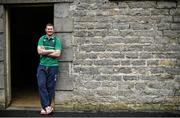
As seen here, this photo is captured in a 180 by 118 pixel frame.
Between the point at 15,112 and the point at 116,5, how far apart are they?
10.6 ft

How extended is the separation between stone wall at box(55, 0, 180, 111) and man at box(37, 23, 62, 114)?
1.48ft

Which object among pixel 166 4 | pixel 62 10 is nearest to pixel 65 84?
pixel 62 10

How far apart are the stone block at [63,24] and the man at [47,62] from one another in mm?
255

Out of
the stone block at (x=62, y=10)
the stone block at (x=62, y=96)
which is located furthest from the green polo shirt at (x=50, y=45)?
the stone block at (x=62, y=96)

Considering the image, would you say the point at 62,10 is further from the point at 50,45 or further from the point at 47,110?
the point at 47,110

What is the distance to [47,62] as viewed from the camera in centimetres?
823

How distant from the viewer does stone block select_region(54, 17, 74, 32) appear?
8.42 meters

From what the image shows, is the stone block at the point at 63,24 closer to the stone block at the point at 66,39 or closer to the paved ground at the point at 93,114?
the stone block at the point at 66,39

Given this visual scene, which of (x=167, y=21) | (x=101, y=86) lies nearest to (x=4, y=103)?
(x=101, y=86)

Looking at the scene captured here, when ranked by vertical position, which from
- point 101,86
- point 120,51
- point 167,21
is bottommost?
point 101,86

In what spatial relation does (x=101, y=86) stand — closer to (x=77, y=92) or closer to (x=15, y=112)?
(x=77, y=92)

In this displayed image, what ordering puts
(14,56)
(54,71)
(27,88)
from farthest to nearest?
(14,56)
(27,88)
(54,71)

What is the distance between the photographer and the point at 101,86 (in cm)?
847

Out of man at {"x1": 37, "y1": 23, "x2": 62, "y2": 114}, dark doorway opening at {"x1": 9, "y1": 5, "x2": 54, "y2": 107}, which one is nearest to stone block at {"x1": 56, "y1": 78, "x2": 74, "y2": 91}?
man at {"x1": 37, "y1": 23, "x2": 62, "y2": 114}
